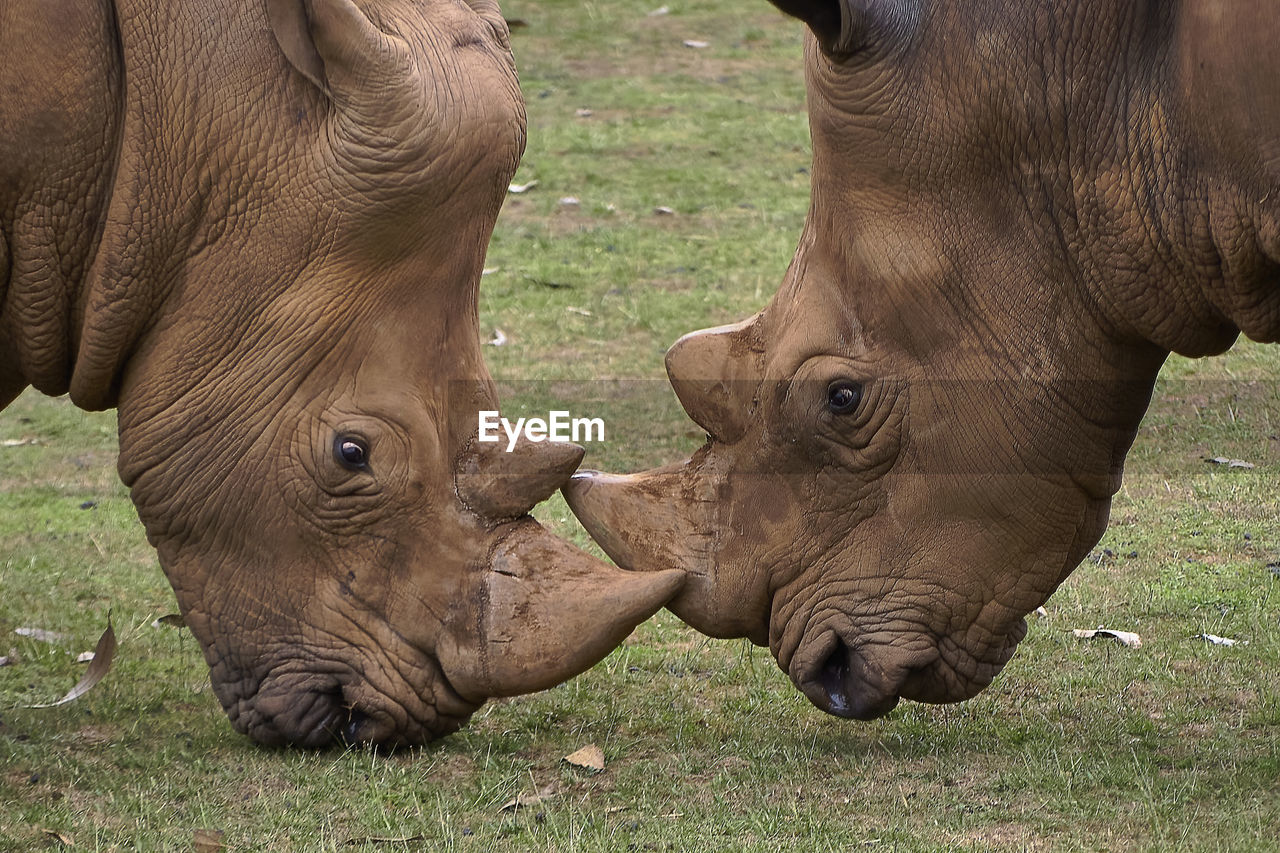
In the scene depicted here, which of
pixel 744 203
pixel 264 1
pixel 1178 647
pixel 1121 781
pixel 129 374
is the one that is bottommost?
pixel 744 203

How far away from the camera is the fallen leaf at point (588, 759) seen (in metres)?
5.19

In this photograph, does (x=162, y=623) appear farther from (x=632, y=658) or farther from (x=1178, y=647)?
(x=1178, y=647)

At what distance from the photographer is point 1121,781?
4984mm

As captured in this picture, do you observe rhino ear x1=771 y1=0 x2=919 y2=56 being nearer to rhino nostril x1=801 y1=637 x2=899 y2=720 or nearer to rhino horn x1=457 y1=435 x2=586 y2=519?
rhino horn x1=457 y1=435 x2=586 y2=519

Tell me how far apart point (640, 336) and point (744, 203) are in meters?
2.50

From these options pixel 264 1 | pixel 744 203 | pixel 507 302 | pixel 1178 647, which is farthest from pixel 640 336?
pixel 264 1

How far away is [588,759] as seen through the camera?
5227 mm

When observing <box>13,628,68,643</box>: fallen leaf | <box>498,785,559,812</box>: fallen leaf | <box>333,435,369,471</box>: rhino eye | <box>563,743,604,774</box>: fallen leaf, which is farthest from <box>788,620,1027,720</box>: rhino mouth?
<box>13,628,68,643</box>: fallen leaf

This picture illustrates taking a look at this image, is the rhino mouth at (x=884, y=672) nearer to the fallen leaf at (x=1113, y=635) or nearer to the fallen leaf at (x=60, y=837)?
the fallen leaf at (x=1113, y=635)

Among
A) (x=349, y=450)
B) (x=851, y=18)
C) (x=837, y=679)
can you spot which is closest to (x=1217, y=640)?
(x=837, y=679)

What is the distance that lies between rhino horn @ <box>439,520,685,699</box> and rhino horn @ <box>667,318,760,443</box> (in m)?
0.49

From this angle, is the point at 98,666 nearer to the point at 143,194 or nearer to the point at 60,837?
the point at 60,837

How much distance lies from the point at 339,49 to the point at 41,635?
2.61 metres

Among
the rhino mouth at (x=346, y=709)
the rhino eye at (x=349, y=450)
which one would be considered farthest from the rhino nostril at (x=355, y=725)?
the rhino eye at (x=349, y=450)
